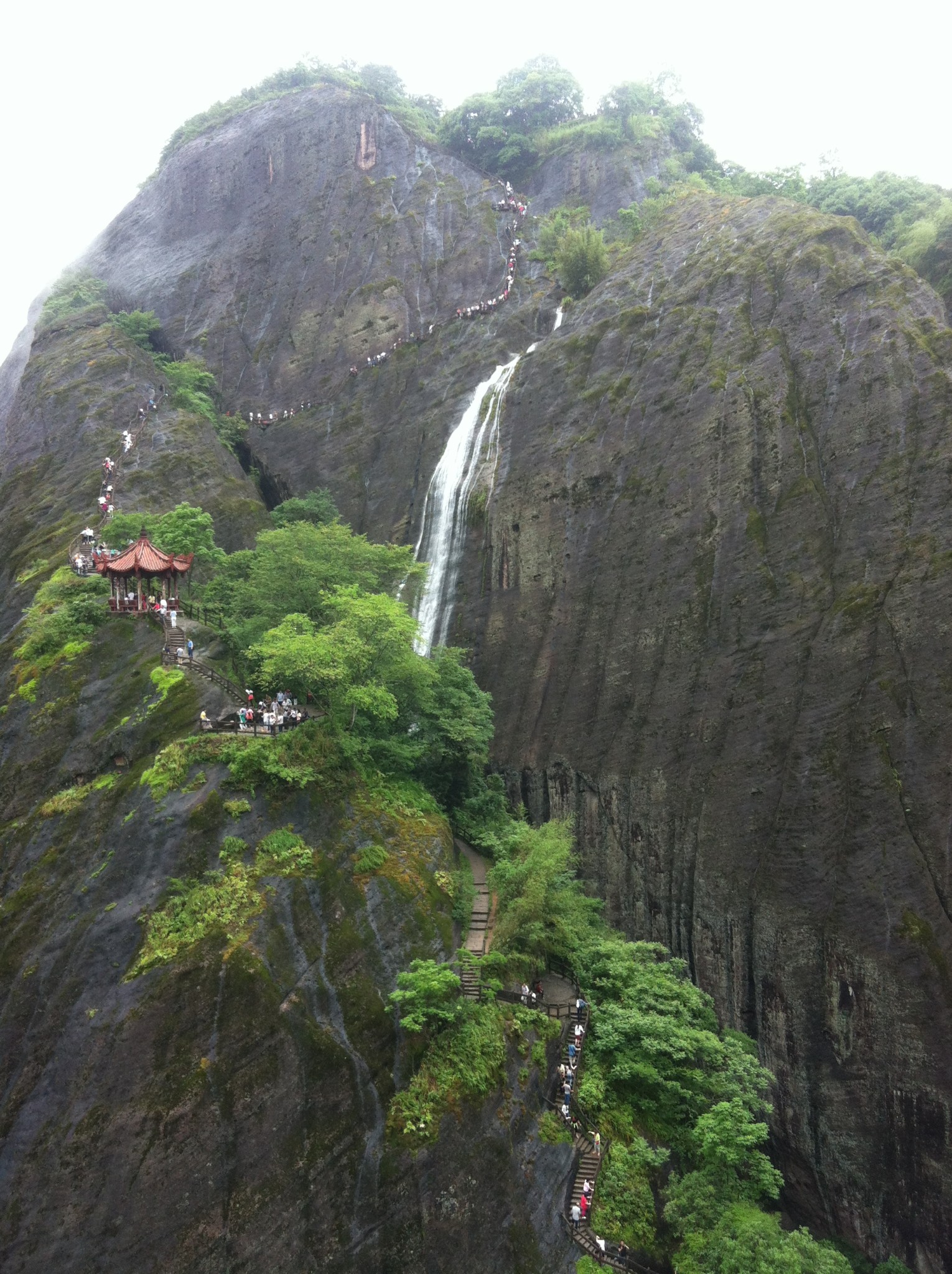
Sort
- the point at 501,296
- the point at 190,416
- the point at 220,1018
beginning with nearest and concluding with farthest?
the point at 220,1018, the point at 190,416, the point at 501,296

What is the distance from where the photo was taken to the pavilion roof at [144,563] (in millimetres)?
23125

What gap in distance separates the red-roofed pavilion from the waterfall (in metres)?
10.5

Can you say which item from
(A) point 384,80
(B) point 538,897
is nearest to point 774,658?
(B) point 538,897

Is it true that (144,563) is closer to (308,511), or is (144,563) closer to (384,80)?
(308,511)

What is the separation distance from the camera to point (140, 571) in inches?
914

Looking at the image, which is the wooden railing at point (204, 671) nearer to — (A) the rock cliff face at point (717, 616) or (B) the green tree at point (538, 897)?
(A) the rock cliff face at point (717, 616)

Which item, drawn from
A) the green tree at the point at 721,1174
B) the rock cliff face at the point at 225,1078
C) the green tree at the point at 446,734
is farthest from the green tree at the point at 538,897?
the green tree at the point at 721,1174

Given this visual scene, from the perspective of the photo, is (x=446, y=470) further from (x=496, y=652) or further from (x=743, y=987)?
(x=743, y=987)

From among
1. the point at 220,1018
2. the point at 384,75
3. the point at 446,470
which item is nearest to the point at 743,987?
the point at 220,1018

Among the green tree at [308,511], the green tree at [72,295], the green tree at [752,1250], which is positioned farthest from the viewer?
the green tree at [72,295]

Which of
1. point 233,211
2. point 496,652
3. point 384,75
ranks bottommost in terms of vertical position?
point 496,652

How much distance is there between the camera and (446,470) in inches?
1451

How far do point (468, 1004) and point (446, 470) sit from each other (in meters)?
25.4

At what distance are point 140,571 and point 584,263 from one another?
29926 mm
